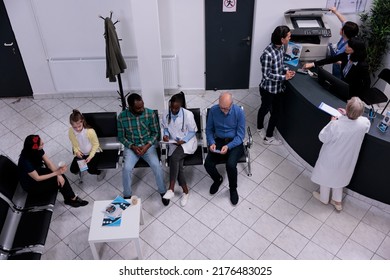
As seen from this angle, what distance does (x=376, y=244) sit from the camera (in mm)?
4578

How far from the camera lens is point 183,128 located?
502 centimetres

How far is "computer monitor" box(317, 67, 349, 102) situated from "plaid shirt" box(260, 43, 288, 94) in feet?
1.61

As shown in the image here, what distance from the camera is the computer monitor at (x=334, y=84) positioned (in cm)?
486

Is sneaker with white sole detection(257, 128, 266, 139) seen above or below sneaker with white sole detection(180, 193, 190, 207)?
above

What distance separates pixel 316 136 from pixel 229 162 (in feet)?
4.00

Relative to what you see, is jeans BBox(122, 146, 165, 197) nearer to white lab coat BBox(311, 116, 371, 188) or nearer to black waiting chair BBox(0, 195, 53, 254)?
black waiting chair BBox(0, 195, 53, 254)

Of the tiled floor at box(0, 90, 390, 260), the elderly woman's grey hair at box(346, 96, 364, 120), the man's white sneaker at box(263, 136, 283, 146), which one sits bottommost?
the tiled floor at box(0, 90, 390, 260)

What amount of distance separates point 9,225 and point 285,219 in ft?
10.4

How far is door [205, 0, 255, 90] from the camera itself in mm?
6185

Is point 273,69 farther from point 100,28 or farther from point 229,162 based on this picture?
point 100,28

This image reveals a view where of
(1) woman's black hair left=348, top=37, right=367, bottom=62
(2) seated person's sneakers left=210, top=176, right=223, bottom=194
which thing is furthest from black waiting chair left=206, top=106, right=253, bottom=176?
(1) woman's black hair left=348, top=37, right=367, bottom=62

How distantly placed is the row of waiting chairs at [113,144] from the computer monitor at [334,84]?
116 cm

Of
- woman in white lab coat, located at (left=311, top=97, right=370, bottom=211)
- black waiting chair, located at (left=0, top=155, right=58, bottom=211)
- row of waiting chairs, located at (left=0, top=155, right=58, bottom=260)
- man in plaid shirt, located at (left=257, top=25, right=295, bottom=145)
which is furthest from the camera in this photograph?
man in plaid shirt, located at (left=257, top=25, right=295, bottom=145)
